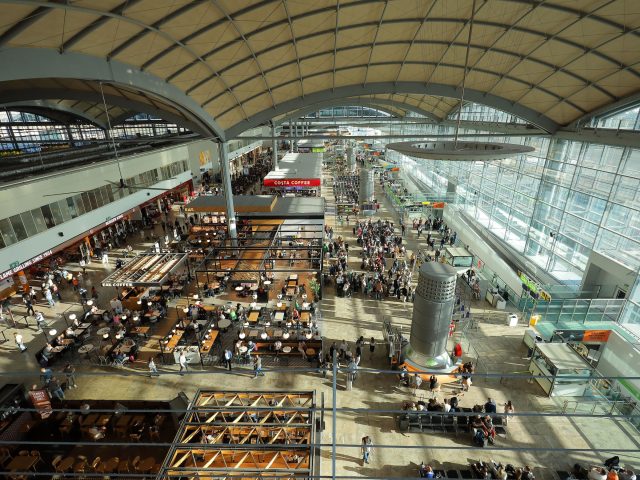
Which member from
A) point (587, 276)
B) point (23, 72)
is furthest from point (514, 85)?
point (23, 72)

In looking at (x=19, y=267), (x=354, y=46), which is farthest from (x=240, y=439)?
(x=354, y=46)

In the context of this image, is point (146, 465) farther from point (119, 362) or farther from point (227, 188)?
point (227, 188)

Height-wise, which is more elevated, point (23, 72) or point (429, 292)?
point (23, 72)

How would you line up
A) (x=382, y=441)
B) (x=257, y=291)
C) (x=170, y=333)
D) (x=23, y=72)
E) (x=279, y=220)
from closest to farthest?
(x=23, y=72) < (x=382, y=441) < (x=170, y=333) < (x=257, y=291) < (x=279, y=220)

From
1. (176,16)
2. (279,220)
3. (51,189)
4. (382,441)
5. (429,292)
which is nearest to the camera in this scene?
(382,441)

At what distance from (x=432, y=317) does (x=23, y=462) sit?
1302 cm

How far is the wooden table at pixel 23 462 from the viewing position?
9.61 metres

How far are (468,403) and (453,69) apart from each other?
669 inches

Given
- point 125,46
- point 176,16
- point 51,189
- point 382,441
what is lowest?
point 382,441

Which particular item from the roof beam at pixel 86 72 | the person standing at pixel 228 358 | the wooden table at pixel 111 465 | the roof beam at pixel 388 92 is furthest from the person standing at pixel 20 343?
the roof beam at pixel 388 92

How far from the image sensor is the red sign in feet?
89.9

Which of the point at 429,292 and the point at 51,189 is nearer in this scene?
the point at 429,292

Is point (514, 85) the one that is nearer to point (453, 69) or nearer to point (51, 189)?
point (453, 69)

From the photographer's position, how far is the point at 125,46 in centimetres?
1221
